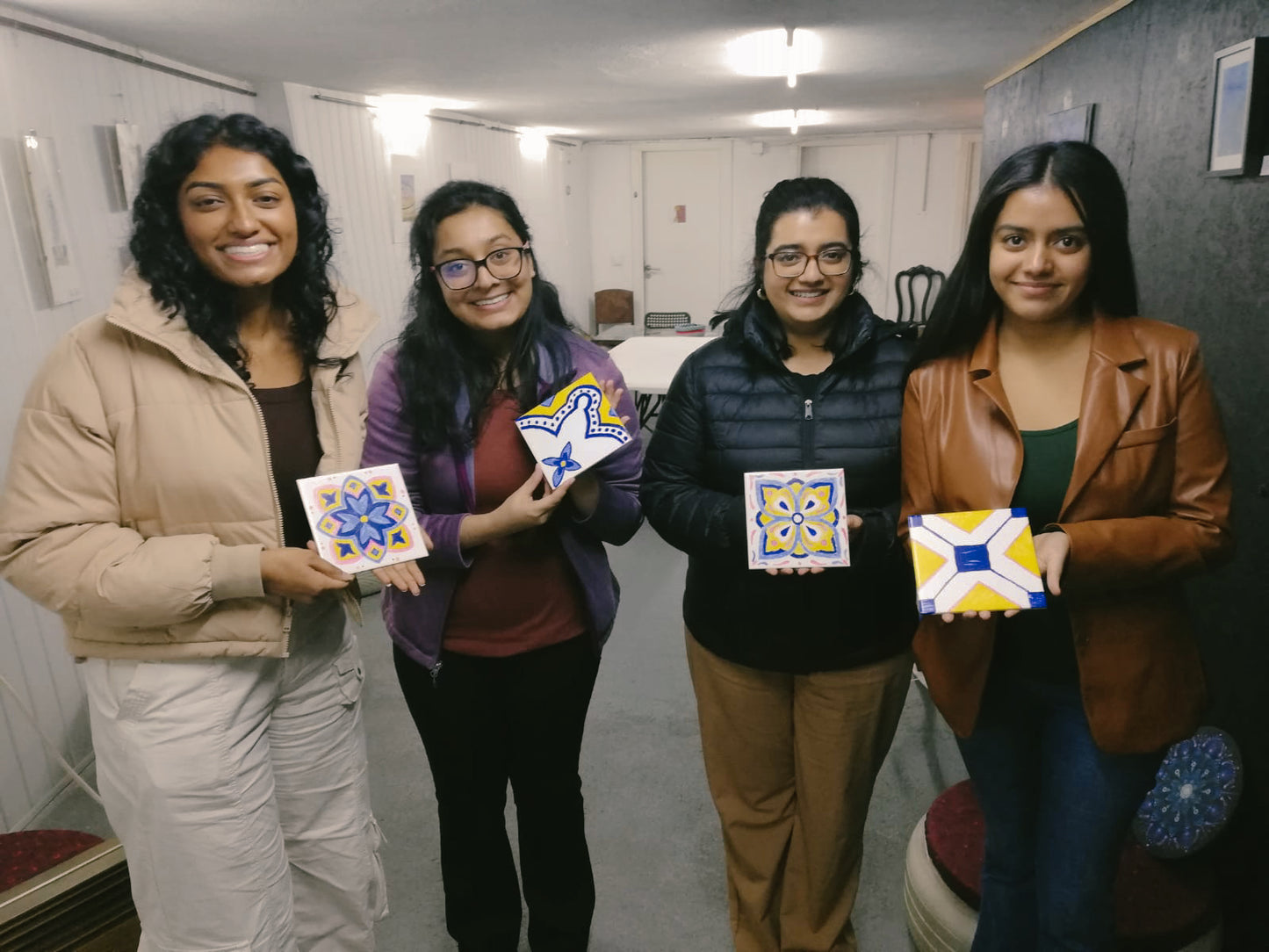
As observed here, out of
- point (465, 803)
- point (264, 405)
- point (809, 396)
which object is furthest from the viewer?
point (465, 803)

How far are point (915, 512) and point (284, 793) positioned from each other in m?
1.21

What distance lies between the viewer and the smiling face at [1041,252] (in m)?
1.22

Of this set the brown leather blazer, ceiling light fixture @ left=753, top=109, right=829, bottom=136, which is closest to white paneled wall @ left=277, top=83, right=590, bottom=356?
ceiling light fixture @ left=753, top=109, right=829, bottom=136

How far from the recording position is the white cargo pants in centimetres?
127

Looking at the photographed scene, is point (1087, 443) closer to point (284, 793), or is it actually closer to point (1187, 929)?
point (1187, 929)

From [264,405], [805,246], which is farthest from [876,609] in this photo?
[264,405]

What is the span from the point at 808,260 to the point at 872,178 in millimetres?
8814

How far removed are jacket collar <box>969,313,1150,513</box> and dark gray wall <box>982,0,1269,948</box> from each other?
1.01 meters

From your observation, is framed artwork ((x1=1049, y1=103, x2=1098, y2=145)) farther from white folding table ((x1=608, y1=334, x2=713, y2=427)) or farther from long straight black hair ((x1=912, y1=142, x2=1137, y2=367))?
long straight black hair ((x1=912, y1=142, x2=1137, y2=367))

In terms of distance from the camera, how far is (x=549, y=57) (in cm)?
416

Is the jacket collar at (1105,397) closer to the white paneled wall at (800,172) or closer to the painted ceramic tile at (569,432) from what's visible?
the painted ceramic tile at (569,432)

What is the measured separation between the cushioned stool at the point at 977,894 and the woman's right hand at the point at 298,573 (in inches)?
55.2

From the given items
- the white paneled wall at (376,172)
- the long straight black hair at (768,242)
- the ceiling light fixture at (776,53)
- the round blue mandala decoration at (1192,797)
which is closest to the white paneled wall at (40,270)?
the white paneled wall at (376,172)

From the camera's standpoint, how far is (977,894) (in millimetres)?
1700
